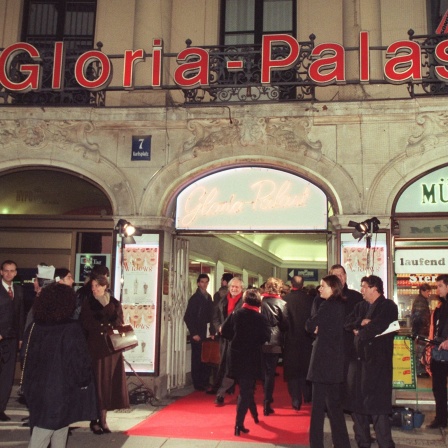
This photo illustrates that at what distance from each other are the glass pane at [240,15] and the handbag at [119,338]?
6.79 meters

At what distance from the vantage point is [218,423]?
7.92 metres

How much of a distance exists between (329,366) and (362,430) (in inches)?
39.5

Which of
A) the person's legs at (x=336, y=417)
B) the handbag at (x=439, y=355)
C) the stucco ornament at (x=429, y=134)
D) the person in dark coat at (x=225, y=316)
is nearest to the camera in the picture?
the person's legs at (x=336, y=417)

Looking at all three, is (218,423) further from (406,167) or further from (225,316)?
(406,167)

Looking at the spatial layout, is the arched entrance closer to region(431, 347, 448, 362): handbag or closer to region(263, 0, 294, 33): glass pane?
region(431, 347, 448, 362): handbag

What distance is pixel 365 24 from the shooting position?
10273 mm

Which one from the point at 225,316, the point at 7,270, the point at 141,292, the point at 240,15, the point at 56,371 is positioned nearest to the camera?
the point at 56,371

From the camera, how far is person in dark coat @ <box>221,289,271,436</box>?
23.6 ft

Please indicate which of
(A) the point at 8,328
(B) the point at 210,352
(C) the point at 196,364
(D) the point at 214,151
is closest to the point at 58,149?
(D) the point at 214,151

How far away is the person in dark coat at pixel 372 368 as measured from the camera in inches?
242

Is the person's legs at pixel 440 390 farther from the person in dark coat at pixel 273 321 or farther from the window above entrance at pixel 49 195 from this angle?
the window above entrance at pixel 49 195

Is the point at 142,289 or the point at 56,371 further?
the point at 142,289

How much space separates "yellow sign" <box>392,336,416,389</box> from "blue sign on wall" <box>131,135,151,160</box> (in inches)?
203

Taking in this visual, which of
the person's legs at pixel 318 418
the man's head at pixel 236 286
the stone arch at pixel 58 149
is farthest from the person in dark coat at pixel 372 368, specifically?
the stone arch at pixel 58 149
